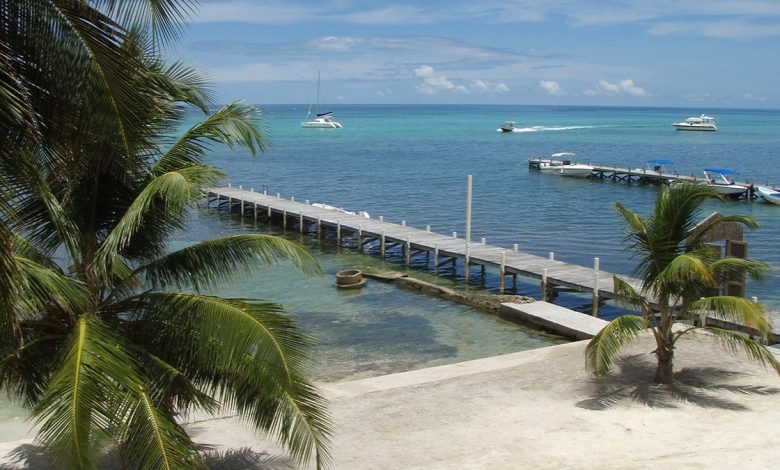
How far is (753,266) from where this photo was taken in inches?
454

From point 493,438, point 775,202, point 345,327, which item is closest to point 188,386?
point 493,438

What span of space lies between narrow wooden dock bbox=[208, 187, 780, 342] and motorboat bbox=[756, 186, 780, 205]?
2416 centimetres

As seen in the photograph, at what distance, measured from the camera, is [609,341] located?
1137 centimetres

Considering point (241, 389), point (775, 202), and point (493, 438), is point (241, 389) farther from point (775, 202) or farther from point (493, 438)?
point (775, 202)

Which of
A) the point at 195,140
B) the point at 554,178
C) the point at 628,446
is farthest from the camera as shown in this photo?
the point at 554,178

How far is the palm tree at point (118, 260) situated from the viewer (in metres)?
5.62

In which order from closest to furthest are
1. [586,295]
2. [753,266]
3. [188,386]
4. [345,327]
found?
[188,386], [753,266], [345,327], [586,295]

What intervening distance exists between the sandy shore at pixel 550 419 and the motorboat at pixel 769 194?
123 ft

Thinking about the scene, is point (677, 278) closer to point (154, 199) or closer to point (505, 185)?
point (154, 199)

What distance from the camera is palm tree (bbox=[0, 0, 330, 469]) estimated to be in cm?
562

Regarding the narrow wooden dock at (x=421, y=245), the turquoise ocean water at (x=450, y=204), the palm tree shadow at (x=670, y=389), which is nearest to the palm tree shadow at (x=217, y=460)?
the turquoise ocean water at (x=450, y=204)

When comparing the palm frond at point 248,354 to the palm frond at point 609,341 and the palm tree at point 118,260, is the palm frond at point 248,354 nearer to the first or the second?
the palm tree at point 118,260

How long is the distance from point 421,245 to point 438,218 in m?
14.0

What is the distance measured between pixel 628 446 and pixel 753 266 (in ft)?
11.9
